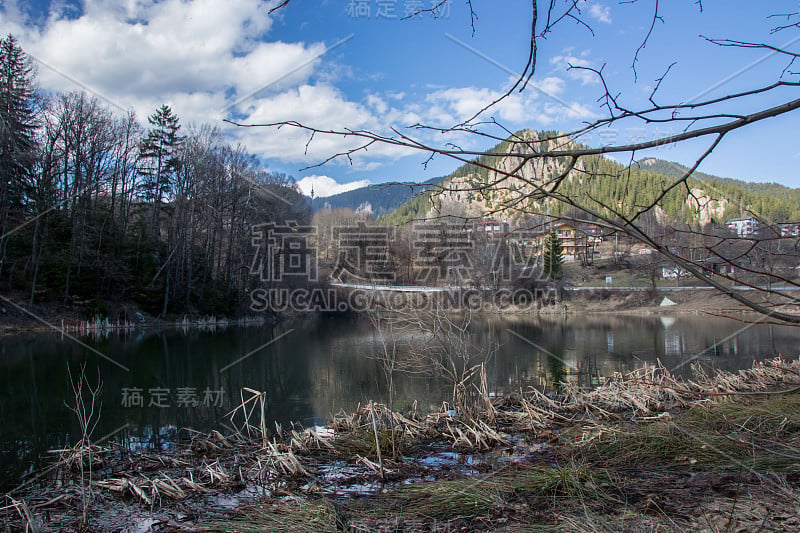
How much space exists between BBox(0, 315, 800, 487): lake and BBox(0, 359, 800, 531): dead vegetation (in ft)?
5.19

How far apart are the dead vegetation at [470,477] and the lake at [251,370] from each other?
1581 mm

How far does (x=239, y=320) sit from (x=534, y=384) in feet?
78.1

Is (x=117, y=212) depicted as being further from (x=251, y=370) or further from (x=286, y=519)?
(x=286, y=519)

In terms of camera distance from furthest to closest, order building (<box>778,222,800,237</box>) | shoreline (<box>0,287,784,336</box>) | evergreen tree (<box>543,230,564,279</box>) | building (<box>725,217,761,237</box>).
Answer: evergreen tree (<box>543,230,564,279</box>), shoreline (<box>0,287,784,336</box>), building (<box>725,217,761,237</box>), building (<box>778,222,800,237</box>)

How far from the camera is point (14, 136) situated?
22859 mm

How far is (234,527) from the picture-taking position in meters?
3.39

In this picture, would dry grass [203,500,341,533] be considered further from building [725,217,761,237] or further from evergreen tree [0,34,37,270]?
evergreen tree [0,34,37,270]

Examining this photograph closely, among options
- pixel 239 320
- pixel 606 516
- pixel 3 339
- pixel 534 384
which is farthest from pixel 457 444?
pixel 239 320

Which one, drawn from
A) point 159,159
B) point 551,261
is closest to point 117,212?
point 159,159

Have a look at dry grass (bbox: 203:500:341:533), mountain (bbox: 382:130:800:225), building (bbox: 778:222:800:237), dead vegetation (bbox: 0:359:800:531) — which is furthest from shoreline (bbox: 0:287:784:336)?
mountain (bbox: 382:130:800:225)

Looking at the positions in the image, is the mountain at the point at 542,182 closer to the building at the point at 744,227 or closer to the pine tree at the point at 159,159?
the building at the point at 744,227

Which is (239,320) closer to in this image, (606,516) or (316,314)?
(316,314)

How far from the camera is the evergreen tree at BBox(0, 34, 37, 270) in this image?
22.3 meters

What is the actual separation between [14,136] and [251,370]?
18.8m
